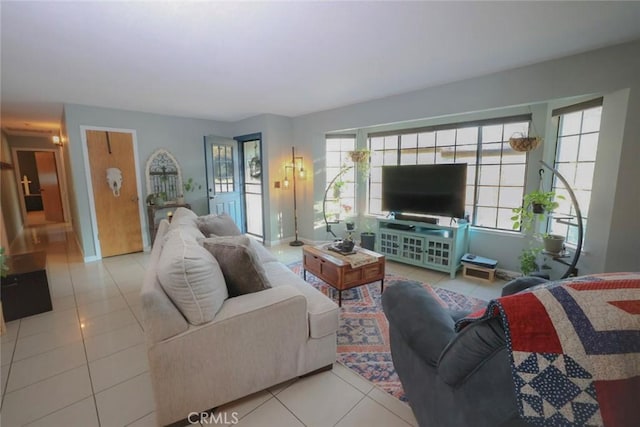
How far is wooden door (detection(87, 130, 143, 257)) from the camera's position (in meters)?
4.27

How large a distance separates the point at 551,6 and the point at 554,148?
1977 millimetres

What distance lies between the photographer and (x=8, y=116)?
15.4 ft

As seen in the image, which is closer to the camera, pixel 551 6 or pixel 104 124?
pixel 551 6

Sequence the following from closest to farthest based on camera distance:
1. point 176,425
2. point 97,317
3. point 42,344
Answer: point 176,425 < point 42,344 < point 97,317

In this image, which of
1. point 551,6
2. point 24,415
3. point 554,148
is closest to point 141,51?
point 24,415

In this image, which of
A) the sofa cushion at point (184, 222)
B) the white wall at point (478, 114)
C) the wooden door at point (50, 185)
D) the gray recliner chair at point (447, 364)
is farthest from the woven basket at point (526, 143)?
the wooden door at point (50, 185)

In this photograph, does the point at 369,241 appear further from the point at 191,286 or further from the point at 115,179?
the point at 115,179

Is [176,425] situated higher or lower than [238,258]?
lower

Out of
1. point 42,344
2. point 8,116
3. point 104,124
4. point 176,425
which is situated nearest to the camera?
point 176,425

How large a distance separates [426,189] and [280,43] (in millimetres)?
2601

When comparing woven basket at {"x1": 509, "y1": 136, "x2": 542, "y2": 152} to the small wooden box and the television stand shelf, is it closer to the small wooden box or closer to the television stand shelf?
the television stand shelf

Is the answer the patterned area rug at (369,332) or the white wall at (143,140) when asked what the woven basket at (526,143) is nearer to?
the patterned area rug at (369,332)

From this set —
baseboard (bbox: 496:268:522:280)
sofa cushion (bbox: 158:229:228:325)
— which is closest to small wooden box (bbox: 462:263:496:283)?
baseboard (bbox: 496:268:522:280)

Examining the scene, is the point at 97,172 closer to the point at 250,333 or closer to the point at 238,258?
the point at 238,258
